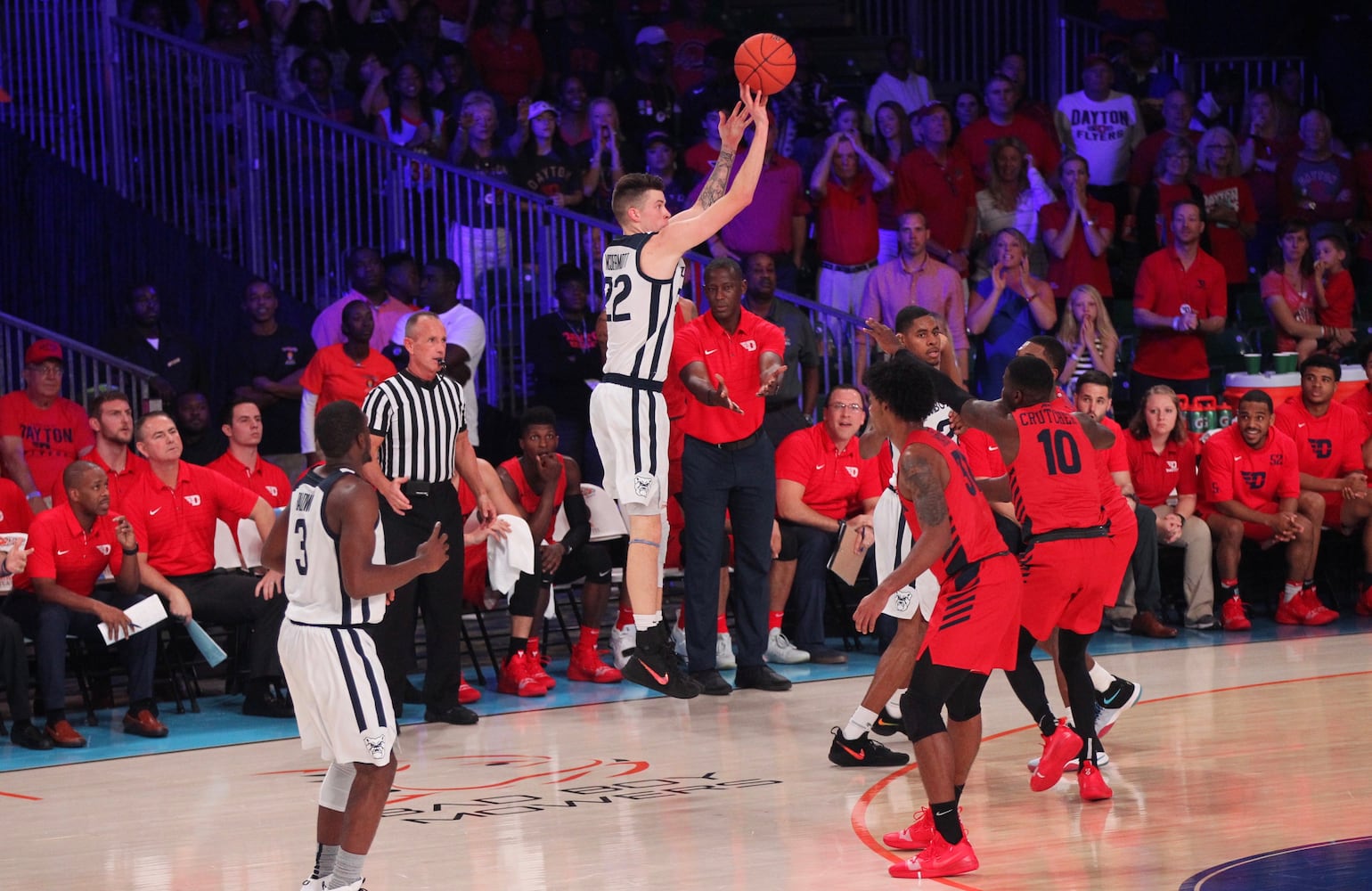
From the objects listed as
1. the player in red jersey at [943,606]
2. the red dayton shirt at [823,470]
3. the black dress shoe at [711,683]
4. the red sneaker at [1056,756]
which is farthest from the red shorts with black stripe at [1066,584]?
the red dayton shirt at [823,470]

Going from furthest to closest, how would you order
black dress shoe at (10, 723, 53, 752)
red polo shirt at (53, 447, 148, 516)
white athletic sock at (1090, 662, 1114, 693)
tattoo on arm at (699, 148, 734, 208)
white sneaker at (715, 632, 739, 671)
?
white sneaker at (715, 632, 739, 671)
red polo shirt at (53, 447, 148, 516)
black dress shoe at (10, 723, 53, 752)
tattoo on arm at (699, 148, 734, 208)
white athletic sock at (1090, 662, 1114, 693)

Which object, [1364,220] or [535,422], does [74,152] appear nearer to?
[535,422]

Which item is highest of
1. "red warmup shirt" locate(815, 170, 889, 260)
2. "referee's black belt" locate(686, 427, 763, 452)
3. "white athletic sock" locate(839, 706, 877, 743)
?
"red warmup shirt" locate(815, 170, 889, 260)

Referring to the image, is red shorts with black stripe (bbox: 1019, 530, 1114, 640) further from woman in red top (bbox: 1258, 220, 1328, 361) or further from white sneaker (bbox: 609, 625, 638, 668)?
woman in red top (bbox: 1258, 220, 1328, 361)

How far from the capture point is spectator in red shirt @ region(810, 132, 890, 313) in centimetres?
1179

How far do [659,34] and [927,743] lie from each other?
916 centimetres

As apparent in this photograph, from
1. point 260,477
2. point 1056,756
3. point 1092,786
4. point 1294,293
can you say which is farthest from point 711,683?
point 1294,293

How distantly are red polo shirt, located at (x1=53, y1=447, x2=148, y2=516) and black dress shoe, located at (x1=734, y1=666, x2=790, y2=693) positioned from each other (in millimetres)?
3285

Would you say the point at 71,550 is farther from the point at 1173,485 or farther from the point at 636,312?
the point at 1173,485

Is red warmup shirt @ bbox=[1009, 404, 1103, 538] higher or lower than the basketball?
lower

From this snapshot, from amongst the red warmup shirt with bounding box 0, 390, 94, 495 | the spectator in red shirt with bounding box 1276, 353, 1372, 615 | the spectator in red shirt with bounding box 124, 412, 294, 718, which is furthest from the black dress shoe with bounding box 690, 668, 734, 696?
the spectator in red shirt with bounding box 1276, 353, 1372, 615

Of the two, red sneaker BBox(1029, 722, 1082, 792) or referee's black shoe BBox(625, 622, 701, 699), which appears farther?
referee's black shoe BBox(625, 622, 701, 699)

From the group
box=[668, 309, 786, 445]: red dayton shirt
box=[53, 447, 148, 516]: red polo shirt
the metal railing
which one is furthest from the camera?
the metal railing

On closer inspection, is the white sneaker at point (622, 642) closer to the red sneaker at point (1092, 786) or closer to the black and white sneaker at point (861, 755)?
the black and white sneaker at point (861, 755)
